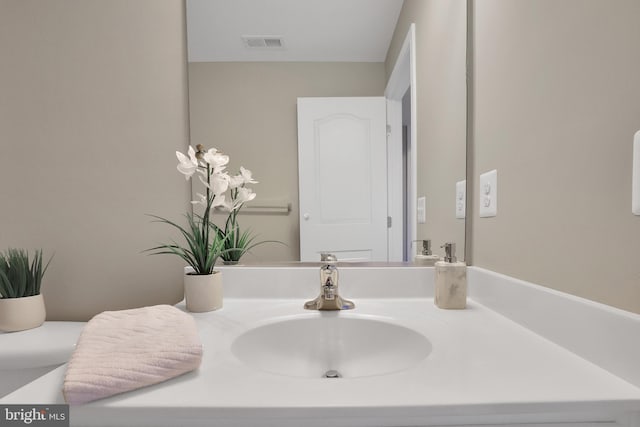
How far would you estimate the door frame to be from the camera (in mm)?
1079

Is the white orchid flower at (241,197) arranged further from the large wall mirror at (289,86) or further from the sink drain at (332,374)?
the sink drain at (332,374)

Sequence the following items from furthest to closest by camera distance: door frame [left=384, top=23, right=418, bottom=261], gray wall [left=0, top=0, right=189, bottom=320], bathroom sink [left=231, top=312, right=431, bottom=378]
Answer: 1. door frame [left=384, top=23, right=418, bottom=261]
2. gray wall [left=0, top=0, right=189, bottom=320]
3. bathroom sink [left=231, top=312, right=431, bottom=378]

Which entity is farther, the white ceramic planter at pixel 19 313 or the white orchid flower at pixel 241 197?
the white orchid flower at pixel 241 197

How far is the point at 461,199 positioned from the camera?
38.9 inches

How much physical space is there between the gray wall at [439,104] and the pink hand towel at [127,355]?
797 mm

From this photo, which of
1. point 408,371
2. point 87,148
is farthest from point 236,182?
point 408,371

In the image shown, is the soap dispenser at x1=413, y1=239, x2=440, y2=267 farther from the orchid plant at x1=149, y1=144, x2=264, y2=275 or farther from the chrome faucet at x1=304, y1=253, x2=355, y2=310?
the orchid plant at x1=149, y1=144, x2=264, y2=275

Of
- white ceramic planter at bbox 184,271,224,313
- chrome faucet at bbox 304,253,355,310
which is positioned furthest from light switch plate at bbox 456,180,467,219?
white ceramic planter at bbox 184,271,224,313

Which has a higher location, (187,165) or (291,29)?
(291,29)

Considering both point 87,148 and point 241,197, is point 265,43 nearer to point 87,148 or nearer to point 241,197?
point 241,197

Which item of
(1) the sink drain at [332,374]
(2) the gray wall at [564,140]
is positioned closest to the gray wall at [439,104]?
(2) the gray wall at [564,140]

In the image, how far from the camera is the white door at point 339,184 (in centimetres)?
106

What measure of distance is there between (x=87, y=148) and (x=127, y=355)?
769mm

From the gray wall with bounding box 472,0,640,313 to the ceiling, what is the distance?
357 millimetres
